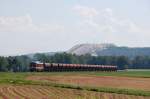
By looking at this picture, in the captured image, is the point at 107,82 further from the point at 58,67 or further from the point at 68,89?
the point at 58,67

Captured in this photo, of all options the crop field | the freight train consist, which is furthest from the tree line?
the crop field

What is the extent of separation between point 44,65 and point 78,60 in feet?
249

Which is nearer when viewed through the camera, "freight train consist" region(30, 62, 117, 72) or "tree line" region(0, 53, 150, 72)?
"freight train consist" region(30, 62, 117, 72)

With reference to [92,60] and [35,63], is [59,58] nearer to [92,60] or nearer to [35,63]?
[92,60]

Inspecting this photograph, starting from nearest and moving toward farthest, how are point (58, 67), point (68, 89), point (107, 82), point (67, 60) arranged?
point (68, 89), point (107, 82), point (58, 67), point (67, 60)

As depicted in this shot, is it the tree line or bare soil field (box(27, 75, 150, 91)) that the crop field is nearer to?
Answer: bare soil field (box(27, 75, 150, 91))

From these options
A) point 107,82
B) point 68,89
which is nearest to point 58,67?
point 107,82

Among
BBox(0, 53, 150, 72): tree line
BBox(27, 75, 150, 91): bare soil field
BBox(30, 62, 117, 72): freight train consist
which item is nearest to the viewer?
BBox(27, 75, 150, 91): bare soil field

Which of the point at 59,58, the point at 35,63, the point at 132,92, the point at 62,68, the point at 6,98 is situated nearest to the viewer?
the point at 6,98

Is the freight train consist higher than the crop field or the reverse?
higher

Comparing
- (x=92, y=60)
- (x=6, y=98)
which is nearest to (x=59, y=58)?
(x=92, y=60)

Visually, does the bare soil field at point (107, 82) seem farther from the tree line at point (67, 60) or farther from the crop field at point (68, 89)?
the tree line at point (67, 60)

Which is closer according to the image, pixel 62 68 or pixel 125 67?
pixel 62 68

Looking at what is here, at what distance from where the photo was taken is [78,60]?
179125mm
